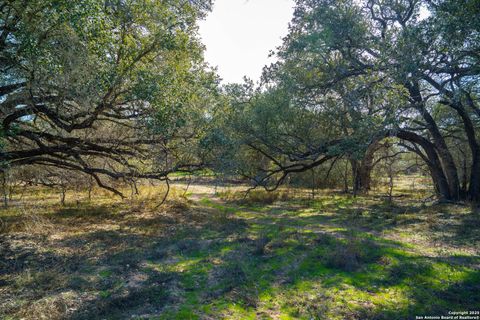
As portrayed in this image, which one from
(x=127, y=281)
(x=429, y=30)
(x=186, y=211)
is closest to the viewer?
(x=127, y=281)

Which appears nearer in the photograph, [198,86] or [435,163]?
[198,86]

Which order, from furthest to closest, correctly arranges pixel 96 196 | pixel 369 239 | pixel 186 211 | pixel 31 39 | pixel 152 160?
pixel 96 196
pixel 186 211
pixel 152 160
pixel 369 239
pixel 31 39

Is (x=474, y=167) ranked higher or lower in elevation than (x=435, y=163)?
lower

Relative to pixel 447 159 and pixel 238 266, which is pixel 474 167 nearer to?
pixel 447 159

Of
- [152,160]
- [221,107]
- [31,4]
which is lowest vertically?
[152,160]

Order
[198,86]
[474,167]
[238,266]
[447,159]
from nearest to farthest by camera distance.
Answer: [238,266], [198,86], [474,167], [447,159]

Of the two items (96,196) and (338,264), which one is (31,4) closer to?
(338,264)

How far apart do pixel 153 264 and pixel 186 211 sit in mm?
7400

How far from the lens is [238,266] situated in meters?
6.86

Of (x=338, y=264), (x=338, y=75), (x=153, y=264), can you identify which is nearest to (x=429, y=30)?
(x=338, y=75)

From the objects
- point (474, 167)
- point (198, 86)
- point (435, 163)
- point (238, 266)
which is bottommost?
point (238, 266)

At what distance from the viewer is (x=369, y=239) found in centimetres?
894

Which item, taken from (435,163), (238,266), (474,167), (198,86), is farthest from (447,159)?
(238,266)

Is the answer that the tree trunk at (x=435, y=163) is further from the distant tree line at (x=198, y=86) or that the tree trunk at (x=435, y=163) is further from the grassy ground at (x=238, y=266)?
the grassy ground at (x=238, y=266)
